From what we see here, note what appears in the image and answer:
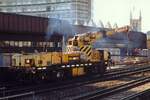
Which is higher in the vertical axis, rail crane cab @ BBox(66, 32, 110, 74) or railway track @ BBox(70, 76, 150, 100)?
rail crane cab @ BBox(66, 32, 110, 74)

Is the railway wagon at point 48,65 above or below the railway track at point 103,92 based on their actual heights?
above

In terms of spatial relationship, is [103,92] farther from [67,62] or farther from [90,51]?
[90,51]

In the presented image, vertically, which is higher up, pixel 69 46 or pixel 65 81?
pixel 69 46

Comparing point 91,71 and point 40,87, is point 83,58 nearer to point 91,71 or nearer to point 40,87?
point 91,71

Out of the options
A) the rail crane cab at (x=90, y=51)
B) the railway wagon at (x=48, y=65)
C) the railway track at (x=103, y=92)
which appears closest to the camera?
the railway track at (x=103, y=92)

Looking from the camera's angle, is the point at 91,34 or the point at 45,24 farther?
the point at 45,24

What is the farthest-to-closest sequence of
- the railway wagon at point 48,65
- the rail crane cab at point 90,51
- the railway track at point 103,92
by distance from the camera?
the rail crane cab at point 90,51, the railway wagon at point 48,65, the railway track at point 103,92

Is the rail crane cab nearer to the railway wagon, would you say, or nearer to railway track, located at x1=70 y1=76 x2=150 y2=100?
the railway wagon

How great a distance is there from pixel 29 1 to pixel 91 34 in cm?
10094

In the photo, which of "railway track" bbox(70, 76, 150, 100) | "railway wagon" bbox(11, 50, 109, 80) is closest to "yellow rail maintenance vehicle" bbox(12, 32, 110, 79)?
"railway wagon" bbox(11, 50, 109, 80)

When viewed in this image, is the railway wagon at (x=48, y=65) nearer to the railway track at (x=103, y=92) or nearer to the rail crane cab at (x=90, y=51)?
the rail crane cab at (x=90, y=51)

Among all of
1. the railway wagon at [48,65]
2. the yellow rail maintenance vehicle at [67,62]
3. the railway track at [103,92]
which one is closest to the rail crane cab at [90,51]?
the yellow rail maintenance vehicle at [67,62]

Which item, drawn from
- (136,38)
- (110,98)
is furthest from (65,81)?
(136,38)

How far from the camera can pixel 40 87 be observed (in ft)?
68.5
